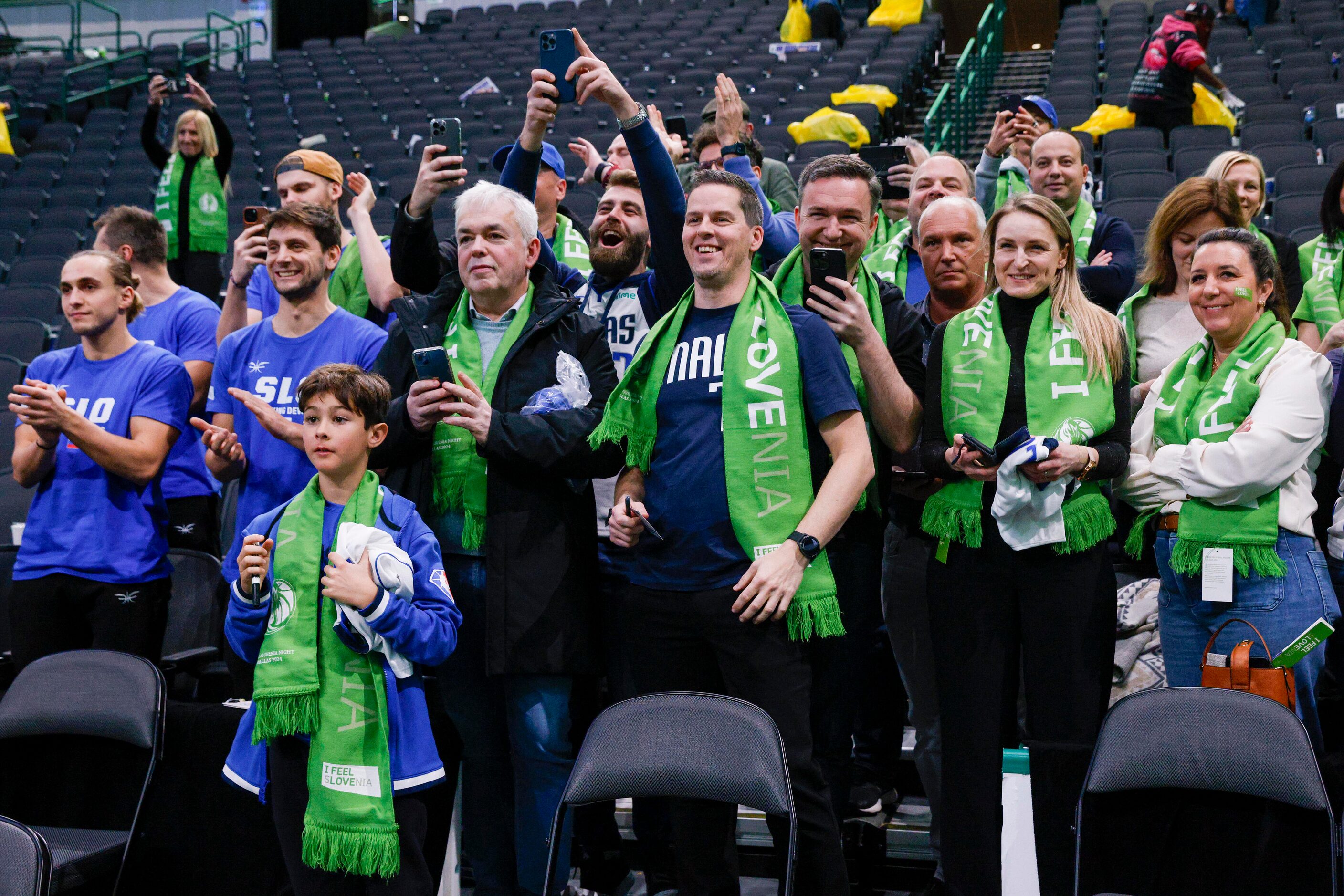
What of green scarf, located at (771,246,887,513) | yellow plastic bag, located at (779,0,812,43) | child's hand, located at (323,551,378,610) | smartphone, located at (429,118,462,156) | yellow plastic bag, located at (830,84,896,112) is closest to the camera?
child's hand, located at (323,551,378,610)

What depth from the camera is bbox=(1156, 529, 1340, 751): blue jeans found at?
253cm

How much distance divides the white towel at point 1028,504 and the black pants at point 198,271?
183 inches

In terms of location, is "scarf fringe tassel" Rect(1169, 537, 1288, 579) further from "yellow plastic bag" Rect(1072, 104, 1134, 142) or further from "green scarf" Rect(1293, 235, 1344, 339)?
"yellow plastic bag" Rect(1072, 104, 1134, 142)

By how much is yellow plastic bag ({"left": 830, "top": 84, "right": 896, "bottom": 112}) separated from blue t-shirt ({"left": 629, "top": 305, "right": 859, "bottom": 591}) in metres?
6.32

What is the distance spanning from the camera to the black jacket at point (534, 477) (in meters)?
2.62

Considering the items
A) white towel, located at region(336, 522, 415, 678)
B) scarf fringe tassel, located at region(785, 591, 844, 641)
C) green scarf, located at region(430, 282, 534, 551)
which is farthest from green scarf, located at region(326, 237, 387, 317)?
scarf fringe tassel, located at region(785, 591, 844, 641)

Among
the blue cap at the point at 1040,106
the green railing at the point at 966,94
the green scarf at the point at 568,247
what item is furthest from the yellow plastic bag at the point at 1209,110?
the green scarf at the point at 568,247

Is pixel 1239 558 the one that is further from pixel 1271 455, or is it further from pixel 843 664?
pixel 843 664

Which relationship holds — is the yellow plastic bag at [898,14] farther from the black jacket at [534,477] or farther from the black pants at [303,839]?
the black pants at [303,839]

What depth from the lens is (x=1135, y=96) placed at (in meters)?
7.48

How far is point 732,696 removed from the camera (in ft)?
7.88

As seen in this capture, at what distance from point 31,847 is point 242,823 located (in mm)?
639

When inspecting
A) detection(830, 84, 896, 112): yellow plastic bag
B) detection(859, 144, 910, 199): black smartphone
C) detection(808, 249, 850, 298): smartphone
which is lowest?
detection(808, 249, 850, 298): smartphone

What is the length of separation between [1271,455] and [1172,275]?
833 millimetres
